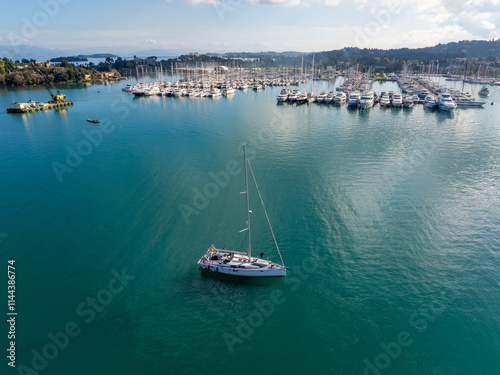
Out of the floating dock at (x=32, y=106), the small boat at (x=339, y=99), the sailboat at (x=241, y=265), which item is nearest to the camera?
the sailboat at (x=241, y=265)

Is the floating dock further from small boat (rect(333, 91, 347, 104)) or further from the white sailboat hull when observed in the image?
small boat (rect(333, 91, 347, 104))

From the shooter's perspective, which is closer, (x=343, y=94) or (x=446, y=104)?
(x=446, y=104)

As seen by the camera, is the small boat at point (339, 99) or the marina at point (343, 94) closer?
the marina at point (343, 94)

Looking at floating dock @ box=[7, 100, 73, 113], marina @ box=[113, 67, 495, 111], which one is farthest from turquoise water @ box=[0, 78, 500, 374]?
marina @ box=[113, 67, 495, 111]

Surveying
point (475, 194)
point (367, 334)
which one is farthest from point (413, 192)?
point (367, 334)

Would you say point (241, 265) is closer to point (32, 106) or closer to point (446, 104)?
point (446, 104)

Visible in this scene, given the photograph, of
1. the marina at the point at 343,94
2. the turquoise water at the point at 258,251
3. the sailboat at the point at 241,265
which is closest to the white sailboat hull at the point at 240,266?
the sailboat at the point at 241,265

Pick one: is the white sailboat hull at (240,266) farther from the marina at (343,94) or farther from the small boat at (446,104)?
the small boat at (446,104)

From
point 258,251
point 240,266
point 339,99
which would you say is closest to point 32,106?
point 258,251
